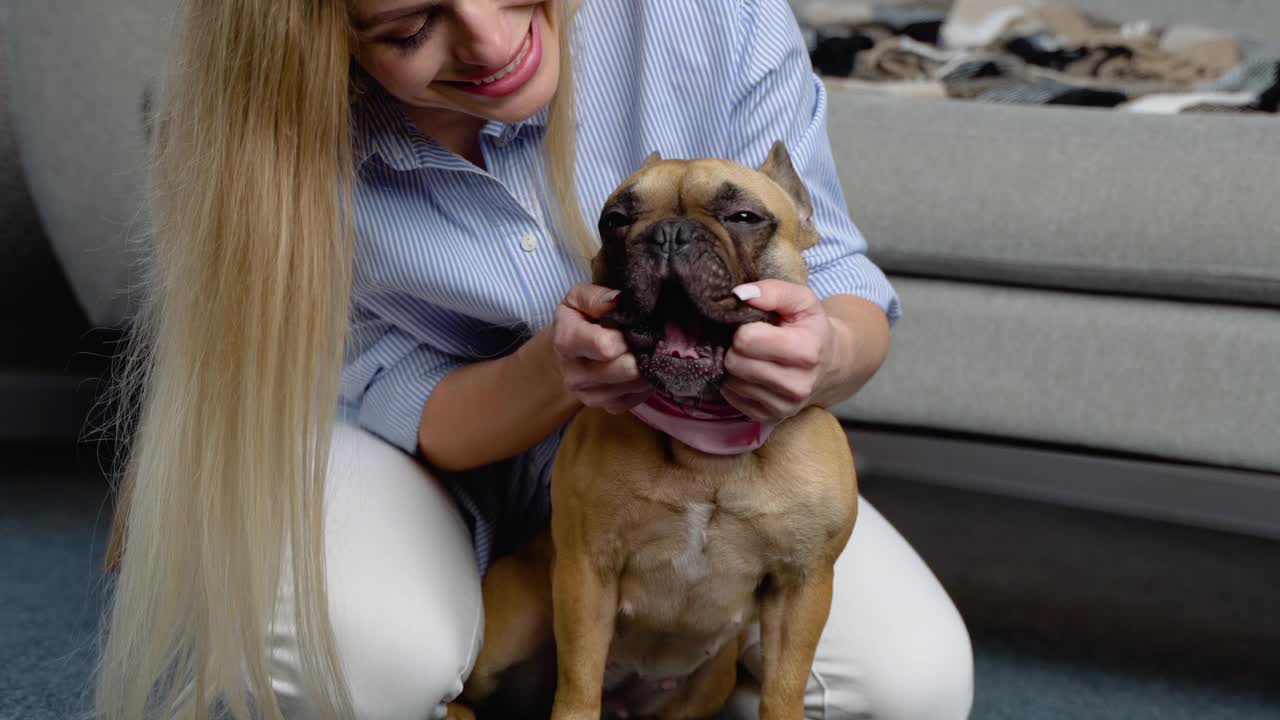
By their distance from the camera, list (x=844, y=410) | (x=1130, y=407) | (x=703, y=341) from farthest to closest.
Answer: (x=844, y=410) < (x=1130, y=407) < (x=703, y=341)

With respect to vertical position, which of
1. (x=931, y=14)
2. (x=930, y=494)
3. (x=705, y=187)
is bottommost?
(x=930, y=494)

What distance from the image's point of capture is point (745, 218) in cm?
100

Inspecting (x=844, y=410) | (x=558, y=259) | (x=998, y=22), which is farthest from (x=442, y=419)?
(x=998, y=22)

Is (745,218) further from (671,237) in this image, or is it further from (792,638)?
(792,638)

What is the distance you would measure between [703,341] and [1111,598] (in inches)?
49.0

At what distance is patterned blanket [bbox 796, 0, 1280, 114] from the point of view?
6.29ft

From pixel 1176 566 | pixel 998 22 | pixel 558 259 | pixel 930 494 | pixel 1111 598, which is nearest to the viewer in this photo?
pixel 558 259

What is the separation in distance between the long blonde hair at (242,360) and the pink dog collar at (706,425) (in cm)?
32

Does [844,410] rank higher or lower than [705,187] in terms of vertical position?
lower

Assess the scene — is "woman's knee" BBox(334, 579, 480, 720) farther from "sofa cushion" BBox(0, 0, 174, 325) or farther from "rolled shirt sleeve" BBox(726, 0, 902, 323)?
"sofa cushion" BBox(0, 0, 174, 325)

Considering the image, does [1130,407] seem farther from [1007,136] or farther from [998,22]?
[998,22]

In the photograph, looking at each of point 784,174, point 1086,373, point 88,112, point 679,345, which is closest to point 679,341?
point 679,345

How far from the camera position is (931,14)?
100.0 inches

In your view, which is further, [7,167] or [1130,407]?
[7,167]
